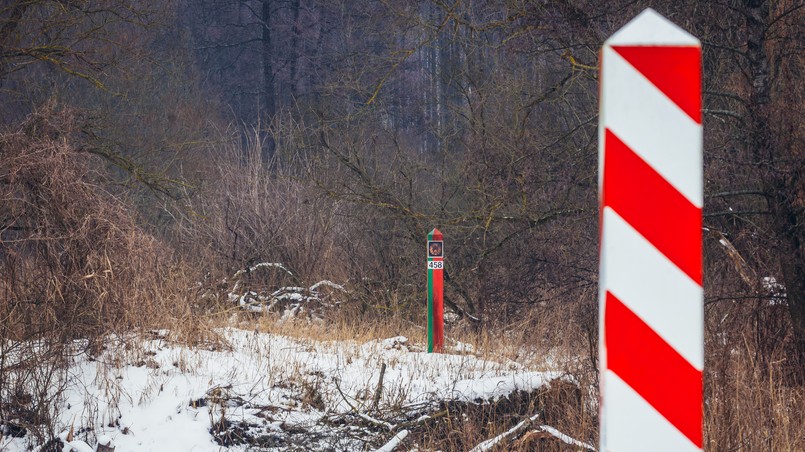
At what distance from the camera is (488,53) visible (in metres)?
14.9

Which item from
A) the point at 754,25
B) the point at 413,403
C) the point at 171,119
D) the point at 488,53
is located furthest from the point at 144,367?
the point at 171,119

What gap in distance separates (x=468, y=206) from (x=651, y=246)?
11.1 meters

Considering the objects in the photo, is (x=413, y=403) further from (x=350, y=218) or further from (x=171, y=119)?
(x=171, y=119)

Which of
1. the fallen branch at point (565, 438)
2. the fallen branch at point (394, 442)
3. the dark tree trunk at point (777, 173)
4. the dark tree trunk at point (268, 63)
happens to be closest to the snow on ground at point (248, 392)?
the fallen branch at point (394, 442)

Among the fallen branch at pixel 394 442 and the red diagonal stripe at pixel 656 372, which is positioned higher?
the red diagonal stripe at pixel 656 372

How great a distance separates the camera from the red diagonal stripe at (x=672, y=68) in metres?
1.63

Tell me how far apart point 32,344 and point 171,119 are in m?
15.1

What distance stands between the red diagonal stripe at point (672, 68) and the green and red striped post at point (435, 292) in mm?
6842

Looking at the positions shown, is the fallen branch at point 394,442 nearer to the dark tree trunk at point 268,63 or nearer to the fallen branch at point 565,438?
the fallen branch at point 565,438

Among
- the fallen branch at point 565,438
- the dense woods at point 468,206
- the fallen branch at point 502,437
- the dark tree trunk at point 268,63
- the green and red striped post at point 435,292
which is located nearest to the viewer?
the fallen branch at point 565,438

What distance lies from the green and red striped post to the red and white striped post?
6.79 meters

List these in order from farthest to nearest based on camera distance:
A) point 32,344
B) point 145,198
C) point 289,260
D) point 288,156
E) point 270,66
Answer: point 270,66, point 145,198, point 288,156, point 289,260, point 32,344

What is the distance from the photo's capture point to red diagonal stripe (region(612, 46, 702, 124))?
1.63m

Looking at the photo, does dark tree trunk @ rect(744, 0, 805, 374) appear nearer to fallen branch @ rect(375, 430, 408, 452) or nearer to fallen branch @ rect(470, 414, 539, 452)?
fallen branch @ rect(470, 414, 539, 452)
